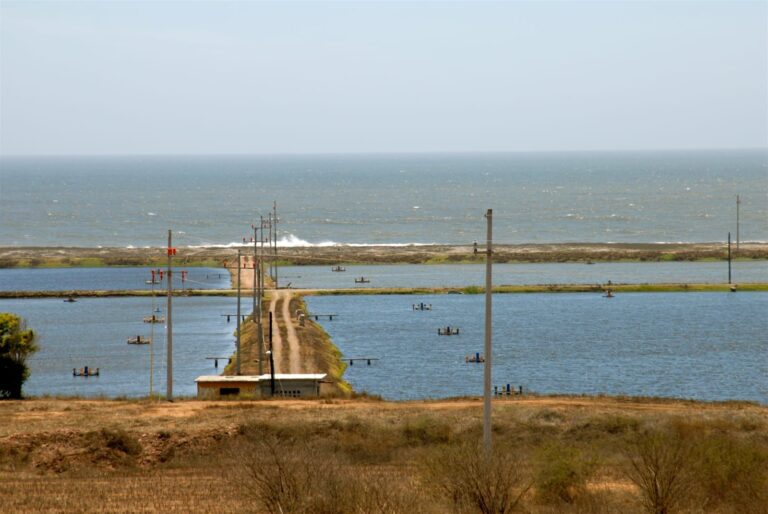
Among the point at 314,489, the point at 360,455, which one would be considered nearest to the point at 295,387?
the point at 360,455

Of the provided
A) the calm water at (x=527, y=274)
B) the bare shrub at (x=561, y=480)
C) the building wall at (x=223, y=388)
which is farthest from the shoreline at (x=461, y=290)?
the bare shrub at (x=561, y=480)

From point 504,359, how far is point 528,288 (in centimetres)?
3363

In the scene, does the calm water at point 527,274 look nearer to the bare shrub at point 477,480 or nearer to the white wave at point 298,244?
the white wave at point 298,244

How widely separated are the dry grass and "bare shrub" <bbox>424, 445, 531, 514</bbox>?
33 mm

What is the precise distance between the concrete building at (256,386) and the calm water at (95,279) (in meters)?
56.0

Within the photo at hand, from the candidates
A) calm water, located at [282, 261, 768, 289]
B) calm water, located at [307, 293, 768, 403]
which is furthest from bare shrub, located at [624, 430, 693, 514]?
calm water, located at [282, 261, 768, 289]

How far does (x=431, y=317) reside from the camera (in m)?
82.1

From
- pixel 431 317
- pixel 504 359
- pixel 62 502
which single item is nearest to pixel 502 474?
pixel 62 502

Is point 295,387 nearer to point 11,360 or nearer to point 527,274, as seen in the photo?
point 11,360

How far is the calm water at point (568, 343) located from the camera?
5659cm

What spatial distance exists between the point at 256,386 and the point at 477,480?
2282cm

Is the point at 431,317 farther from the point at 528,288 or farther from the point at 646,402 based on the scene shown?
the point at 646,402

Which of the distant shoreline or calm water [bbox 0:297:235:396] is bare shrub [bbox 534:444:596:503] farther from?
A: the distant shoreline

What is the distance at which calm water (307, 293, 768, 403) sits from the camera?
5659 cm
